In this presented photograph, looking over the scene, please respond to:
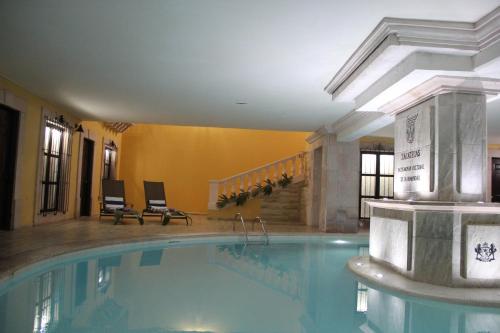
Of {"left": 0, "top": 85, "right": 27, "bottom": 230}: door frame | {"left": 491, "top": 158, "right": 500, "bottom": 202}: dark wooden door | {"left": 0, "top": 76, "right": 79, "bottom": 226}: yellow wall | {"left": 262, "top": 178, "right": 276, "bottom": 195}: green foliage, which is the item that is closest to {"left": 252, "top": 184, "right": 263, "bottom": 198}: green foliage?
{"left": 262, "top": 178, "right": 276, "bottom": 195}: green foliage

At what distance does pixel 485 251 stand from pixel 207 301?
11.6ft

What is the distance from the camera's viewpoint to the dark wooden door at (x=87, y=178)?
43.5ft

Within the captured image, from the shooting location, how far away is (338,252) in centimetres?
882

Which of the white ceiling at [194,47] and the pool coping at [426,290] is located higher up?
the white ceiling at [194,47]

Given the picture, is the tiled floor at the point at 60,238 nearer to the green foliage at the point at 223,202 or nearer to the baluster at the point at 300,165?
the green foliage at the point at 223,202

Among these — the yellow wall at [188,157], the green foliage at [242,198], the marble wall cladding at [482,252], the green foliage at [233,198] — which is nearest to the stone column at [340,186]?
the green foliage at [242,198]

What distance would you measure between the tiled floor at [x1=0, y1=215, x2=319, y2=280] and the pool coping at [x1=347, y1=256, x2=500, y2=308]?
4.55 meters

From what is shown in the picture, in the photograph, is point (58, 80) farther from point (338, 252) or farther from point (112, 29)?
point (338, 252)

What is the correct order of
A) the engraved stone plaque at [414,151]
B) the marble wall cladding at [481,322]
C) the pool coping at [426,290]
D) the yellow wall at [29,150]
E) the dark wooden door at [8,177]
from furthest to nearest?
the yellow wall at [29,150] → the dark wooden door at [8,177] → the engraved stone plaque at [414,151] → the pool coping at [426,290] → the marble wall cladding at [481,322]

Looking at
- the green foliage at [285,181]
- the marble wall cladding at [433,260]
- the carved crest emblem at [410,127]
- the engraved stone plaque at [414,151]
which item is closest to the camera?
the marble wall cladding at [433,260]

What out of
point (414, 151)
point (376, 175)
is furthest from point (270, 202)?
point (414, 151)

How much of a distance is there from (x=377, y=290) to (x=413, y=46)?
3.09m

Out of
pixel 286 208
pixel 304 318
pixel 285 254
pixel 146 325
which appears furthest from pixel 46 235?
pixel 286 208

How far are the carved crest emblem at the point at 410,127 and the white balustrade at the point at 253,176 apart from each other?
27.3ft
